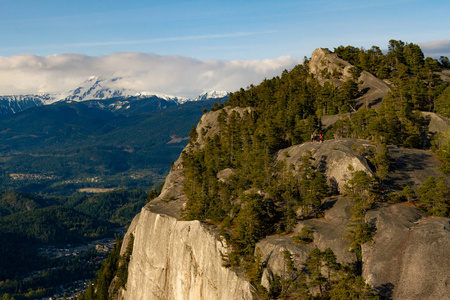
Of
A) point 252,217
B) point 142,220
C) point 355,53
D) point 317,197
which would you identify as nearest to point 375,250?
point 317,197

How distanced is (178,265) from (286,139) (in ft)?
147

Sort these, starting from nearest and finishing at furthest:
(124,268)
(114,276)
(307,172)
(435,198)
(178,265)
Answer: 1. (435,198)
2. (307,172)
3. (178,265)
4. (124,268)
5. (114,276)

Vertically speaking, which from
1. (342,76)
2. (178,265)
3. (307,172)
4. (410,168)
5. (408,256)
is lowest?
(178,265)

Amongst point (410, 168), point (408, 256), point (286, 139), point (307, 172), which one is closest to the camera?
point (408, 256)

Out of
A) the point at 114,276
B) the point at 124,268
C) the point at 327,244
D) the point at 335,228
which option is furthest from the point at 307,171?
the point at 114,276

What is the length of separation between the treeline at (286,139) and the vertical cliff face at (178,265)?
3531mm

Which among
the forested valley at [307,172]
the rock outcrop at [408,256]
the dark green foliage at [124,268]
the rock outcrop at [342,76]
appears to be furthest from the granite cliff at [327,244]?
the rock outcrop at [342,76]

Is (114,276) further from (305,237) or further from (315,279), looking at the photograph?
(315,279)

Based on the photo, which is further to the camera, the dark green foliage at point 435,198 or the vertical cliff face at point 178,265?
the vertical cliff face at point 178,265

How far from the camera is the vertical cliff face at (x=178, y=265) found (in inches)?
2913

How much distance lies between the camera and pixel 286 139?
112 m

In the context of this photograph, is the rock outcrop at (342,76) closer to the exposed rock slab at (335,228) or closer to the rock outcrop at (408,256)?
the exposed rock slab at (335,228)

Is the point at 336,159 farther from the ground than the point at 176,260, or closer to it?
farther from the ground

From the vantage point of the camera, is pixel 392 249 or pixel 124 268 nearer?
pixel 392 249
